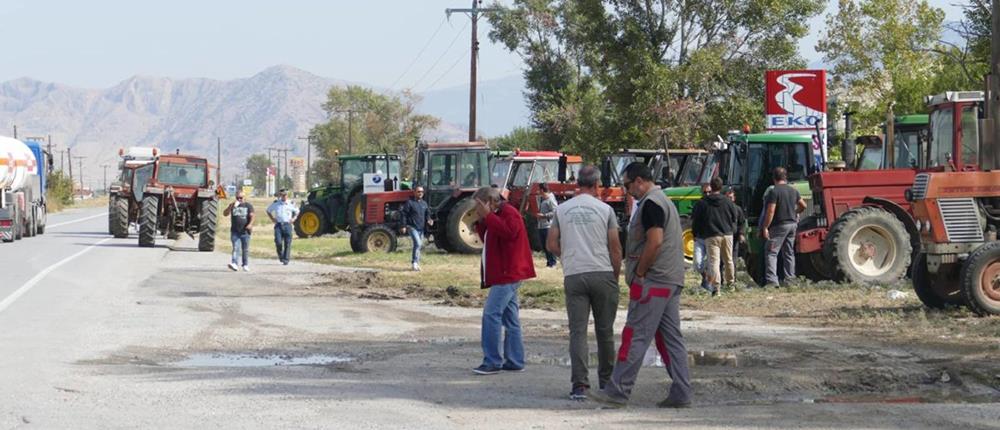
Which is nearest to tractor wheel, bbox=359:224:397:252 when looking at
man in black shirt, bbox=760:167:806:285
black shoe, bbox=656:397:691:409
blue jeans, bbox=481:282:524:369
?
man in black shirt, bbox=760:167:806:285

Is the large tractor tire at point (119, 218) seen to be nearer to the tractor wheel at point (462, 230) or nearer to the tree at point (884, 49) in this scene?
the tractor wheel at point (462, 230)

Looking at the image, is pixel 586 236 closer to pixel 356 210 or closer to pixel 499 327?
pixel 499 327

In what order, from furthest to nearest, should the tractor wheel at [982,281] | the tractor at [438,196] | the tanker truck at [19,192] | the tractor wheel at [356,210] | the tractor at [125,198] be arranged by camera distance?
the tractor at [125,198] < the tanker truck at [19,192] < the tractor wheel at [356,210] < the tractor at [438,196] < the tractor wheel at [982,281]

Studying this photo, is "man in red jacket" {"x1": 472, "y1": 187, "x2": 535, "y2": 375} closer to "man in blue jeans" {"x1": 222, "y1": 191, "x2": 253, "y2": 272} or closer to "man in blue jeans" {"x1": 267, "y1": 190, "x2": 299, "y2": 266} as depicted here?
"man in blue jeans" {"x1": 222, "y1": 191, "x2": 253, "y2": 272}

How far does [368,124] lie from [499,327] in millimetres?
107509

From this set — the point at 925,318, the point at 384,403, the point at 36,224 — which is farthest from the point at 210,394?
the point at 36,224

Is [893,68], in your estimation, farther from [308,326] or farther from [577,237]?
[577,237]

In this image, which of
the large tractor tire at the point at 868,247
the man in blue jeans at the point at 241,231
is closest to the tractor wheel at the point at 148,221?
the man in blue jeans at the point at 241,231

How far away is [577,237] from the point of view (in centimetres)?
1108

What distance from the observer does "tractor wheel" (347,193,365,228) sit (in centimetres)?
3851

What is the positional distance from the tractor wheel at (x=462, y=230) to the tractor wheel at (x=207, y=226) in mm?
7089

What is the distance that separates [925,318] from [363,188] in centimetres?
2679

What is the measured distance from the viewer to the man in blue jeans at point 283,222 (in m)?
31.2

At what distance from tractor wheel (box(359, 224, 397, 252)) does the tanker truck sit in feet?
39.1
